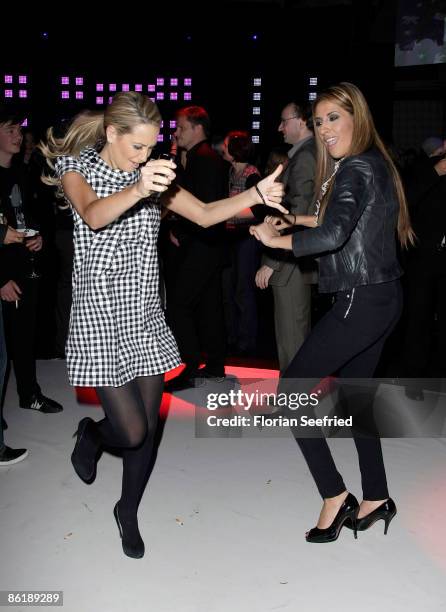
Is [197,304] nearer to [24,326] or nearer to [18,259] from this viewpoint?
[24,326]

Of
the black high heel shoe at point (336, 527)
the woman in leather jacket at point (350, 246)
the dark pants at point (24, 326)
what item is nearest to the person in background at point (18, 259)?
the dark pants at point (24, 326)

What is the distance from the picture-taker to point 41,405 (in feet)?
14.9

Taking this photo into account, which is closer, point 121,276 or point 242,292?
point 121,276

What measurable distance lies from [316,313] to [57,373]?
2.79m

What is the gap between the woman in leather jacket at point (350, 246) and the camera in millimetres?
2666

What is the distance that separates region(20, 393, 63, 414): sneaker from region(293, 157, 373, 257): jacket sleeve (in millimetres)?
2393

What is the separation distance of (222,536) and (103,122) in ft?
5.47

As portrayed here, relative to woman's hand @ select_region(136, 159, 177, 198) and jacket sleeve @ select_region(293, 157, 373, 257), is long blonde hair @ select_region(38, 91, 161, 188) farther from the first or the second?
jacket sleeve @ select_region(293, 157, 373, 257)

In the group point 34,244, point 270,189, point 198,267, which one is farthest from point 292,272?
point 270,189

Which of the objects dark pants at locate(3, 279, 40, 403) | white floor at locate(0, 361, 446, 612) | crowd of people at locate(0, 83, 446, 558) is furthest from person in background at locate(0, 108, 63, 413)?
crowd of people at locate(0, 83, 446, 558)

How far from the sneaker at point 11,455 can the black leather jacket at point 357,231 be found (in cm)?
→ 189

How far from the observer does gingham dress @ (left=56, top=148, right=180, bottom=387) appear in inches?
102

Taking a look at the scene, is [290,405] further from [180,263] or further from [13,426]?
[180,263]

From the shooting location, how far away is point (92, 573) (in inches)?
105
